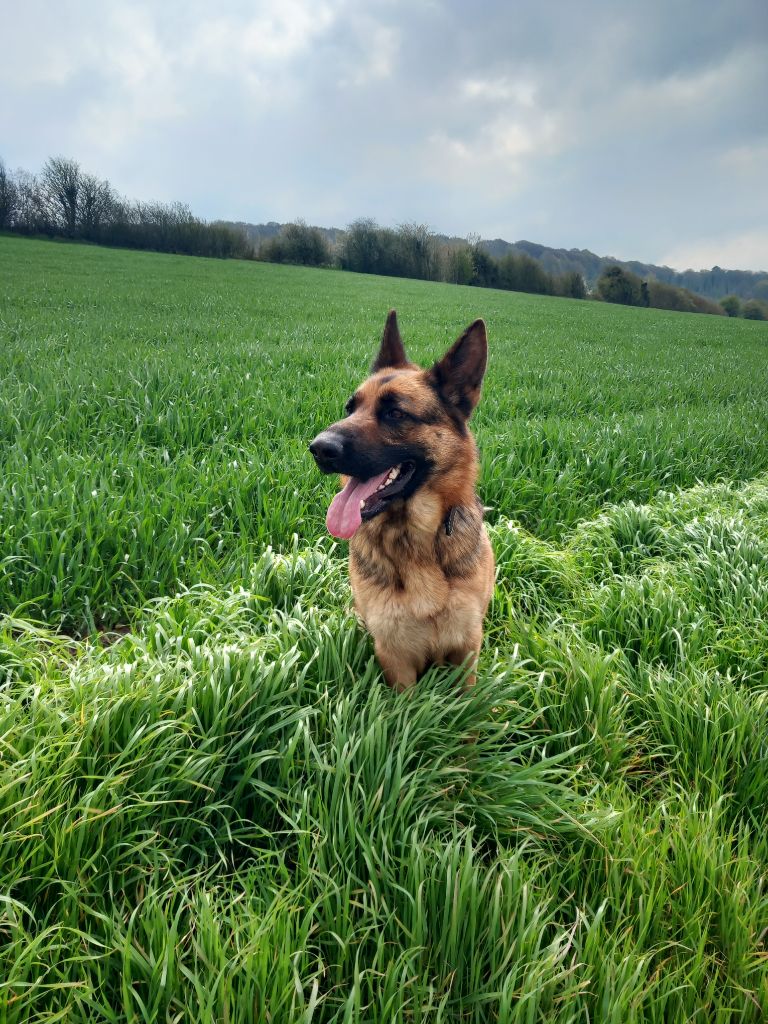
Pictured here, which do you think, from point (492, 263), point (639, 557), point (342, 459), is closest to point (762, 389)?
point (639, 557)

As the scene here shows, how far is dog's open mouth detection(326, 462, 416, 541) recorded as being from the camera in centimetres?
228

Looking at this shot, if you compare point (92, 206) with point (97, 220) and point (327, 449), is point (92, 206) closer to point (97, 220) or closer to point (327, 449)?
point (97, 220)

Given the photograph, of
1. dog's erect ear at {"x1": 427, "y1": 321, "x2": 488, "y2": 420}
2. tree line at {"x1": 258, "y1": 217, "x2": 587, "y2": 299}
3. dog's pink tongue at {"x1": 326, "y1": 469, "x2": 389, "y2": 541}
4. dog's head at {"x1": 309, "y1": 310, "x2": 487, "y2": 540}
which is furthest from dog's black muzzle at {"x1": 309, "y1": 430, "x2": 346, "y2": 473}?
tree line at {"x1": 258, "y1": 217, "x2": 587, "y2": 299}

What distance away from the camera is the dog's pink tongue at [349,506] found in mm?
2260

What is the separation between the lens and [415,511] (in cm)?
246

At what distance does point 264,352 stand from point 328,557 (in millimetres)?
6370

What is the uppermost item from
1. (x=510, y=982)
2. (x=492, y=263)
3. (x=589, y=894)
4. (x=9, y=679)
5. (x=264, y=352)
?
(x=492, y=263)

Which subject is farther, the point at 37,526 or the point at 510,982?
the point at 37,526

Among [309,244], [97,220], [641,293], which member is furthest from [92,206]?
[641,293]

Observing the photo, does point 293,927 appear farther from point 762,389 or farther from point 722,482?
point 762,389

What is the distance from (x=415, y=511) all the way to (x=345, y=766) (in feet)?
3.75

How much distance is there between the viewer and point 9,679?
212cm

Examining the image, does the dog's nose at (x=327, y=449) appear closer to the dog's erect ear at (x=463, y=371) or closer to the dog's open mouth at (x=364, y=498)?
the dog's open mouth at (x=364, y=498)

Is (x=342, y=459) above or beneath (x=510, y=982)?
above
